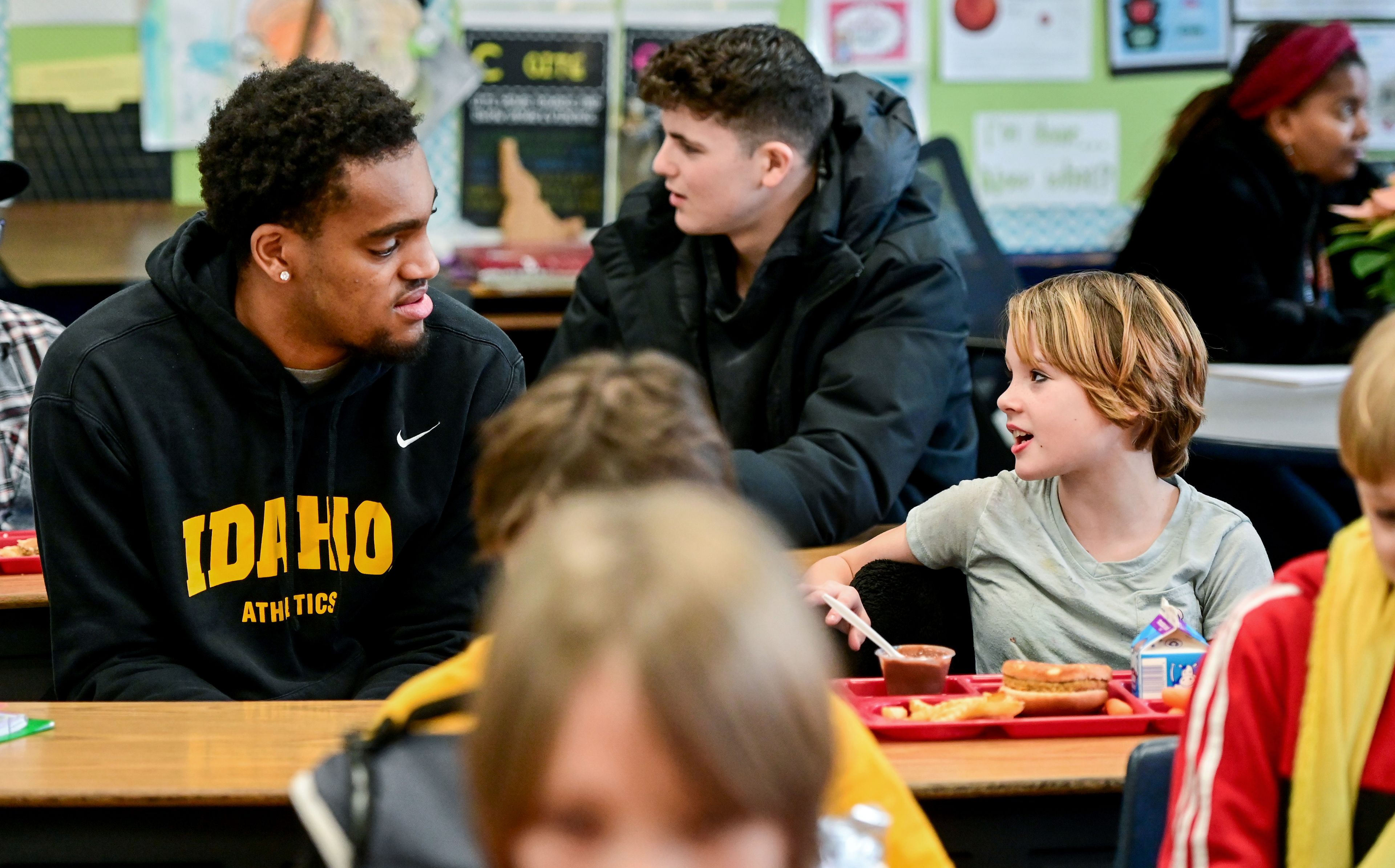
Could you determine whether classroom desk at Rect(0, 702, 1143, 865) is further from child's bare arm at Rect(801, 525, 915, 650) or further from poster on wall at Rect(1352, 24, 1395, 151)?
poster on wall at Rect(1352, 24, 1395, 151)

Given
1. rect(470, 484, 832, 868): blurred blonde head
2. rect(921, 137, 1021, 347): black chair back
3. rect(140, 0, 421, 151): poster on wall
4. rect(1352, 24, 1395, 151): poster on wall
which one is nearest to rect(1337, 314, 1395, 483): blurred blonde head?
rect(470, 484, 832, 868): blurred blonde head

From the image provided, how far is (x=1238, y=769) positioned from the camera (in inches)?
47.8

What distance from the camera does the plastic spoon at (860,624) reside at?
1.66 meters

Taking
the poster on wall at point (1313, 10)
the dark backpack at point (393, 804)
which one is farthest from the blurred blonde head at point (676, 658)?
the poster on wall at point (1313, 10)

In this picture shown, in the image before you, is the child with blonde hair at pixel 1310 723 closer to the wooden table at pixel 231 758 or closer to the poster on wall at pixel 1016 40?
the wooden table at pixel 231 758

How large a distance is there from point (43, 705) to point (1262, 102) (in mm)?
3013

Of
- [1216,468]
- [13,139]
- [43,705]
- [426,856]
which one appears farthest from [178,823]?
[13,139]

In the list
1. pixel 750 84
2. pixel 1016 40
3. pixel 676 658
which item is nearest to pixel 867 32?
pixel 1016 40

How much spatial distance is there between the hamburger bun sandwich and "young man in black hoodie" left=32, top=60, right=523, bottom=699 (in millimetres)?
807

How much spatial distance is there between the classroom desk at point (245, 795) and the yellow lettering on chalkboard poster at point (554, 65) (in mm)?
3321

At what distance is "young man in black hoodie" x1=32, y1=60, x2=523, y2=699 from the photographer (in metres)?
1.87

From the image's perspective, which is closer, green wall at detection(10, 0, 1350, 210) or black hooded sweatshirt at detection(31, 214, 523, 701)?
black hooded sweatshirt at detection(31, 214, 523, 701)

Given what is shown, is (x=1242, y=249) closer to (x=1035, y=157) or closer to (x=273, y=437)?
(x=1035, y=157)

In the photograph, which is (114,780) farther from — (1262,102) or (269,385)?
(1262,102)
